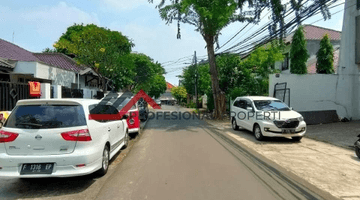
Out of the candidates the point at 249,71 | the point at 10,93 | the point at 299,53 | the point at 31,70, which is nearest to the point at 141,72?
the point at 249,71

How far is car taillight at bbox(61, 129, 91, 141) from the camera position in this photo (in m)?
4.02

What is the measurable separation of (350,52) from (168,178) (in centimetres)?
1396

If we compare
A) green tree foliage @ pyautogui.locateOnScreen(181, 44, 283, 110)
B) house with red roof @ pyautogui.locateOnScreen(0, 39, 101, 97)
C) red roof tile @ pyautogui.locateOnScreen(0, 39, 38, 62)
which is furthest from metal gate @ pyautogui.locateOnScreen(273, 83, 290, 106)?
red roof tile @ pyautogui.locateOnScreen(0, 39, 38, 62)

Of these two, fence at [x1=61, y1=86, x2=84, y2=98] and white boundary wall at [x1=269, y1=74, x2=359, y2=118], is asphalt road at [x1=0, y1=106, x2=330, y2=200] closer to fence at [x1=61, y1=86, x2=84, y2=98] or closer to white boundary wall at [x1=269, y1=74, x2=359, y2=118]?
fence at [x1=61, y1=86, x2=84, y2=98]

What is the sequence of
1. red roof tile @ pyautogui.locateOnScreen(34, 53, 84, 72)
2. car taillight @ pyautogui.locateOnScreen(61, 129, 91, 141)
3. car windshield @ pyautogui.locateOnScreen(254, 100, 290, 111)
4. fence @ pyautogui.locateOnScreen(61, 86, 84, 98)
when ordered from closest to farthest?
car taillight @ pyautogui.locateOnScreen(61, 129, 91, 141), car windshield @ pyautogui.locateOnScreen(254, 100, 290, 111), fence @ pyautogui.locateOnScreen(61, 86, 84, 98), red roof tile @ pyautogui.locateOnScreen(34, 53, 84, 72)

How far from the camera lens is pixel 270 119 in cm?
877

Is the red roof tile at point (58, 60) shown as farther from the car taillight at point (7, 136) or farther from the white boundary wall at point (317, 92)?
the car taillight at point (7, 136)

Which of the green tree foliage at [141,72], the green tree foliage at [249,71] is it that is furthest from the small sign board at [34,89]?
the green tree foliage at [141,72]

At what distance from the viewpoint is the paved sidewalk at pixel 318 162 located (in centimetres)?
441

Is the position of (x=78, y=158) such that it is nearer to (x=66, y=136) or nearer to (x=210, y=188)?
(x=66, y=136)

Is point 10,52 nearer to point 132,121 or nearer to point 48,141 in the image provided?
point 132,121

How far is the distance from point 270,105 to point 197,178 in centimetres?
649

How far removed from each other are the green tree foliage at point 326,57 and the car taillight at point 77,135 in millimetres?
16890

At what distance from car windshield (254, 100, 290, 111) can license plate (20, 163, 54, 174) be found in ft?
26.8
